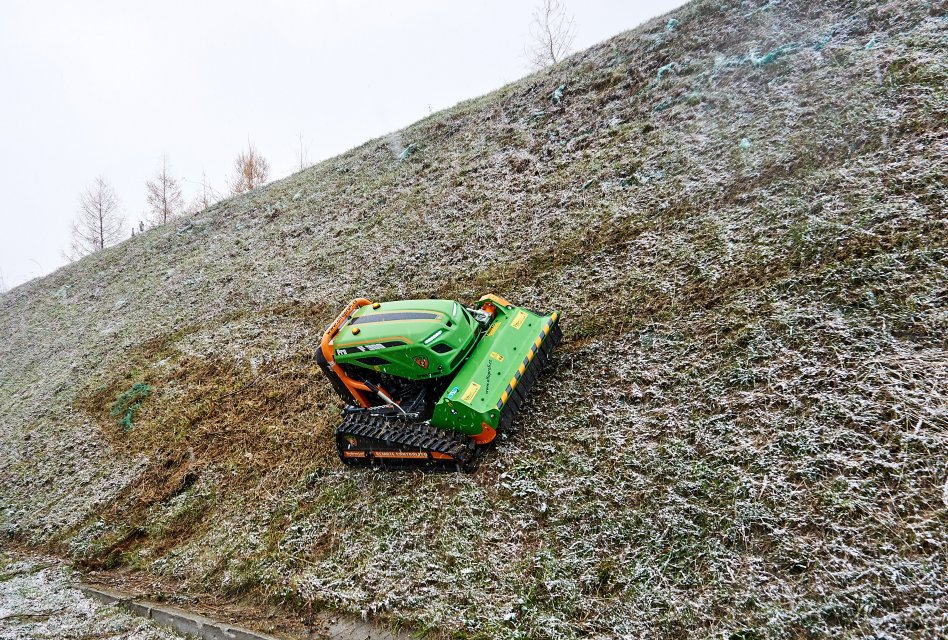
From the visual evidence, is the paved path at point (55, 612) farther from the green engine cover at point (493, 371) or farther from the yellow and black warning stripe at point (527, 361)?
the yellow and black warning stripe at point (527, 361)

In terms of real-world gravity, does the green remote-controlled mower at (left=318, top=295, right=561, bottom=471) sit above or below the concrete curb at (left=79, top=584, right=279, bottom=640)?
above

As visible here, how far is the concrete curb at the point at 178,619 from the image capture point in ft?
16.4

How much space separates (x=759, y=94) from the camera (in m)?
9.51

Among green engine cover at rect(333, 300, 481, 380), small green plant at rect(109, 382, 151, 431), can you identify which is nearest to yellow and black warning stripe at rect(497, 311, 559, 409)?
green engine cover at rect(333, 300, 481, 380)

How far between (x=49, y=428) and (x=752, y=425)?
A: 1358 cm

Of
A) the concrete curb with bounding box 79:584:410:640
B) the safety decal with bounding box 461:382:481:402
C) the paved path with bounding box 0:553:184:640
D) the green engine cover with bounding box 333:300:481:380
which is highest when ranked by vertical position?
the green engine cover with bounding box 333:300:481:380

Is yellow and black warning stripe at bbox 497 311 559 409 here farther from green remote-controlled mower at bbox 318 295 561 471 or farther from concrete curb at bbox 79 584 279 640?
concrete curb at bbox 79 584 279 640

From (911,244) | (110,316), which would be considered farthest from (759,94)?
(110,316)

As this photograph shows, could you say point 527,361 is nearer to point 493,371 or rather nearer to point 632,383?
point 493,371

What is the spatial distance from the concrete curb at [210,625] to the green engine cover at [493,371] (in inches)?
80.8

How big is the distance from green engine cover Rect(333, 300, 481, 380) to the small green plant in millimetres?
6729

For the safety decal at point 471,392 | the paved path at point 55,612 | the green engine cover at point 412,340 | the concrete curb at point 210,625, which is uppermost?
the green engine cover at point 412,340

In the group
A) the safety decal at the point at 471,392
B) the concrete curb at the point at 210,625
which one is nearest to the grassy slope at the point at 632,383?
the concrete curb at the point at 210,625

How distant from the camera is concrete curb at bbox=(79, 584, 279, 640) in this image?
499 cm
